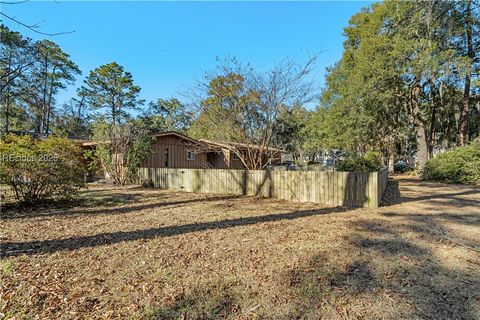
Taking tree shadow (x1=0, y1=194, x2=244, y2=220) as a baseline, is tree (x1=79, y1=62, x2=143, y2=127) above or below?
above

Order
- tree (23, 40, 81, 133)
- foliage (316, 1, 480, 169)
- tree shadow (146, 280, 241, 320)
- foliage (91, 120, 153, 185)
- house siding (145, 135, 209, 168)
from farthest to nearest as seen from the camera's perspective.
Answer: tree (23, 40, 81, 133) → house siding (145, 135, 209, 168) → foliage (316, 1, 480, 169) → foliage (91, 120, 153, 185) → tree shadow (146, 280, 241, 320)

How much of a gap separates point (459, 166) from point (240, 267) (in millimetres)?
15473

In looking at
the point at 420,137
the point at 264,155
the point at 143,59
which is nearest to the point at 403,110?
the point at 420,137

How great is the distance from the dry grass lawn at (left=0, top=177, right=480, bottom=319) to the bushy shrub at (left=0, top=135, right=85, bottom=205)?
3.78 ft

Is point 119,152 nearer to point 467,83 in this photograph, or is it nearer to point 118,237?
point 118,237

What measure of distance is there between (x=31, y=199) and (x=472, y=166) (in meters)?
18.6

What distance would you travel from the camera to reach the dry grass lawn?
2.36 meters

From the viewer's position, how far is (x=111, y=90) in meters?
29.8

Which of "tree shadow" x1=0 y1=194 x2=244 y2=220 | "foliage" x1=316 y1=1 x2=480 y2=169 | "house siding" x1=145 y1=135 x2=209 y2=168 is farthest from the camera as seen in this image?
"house siding" x1=145 y1=135 x2=209 y2=168

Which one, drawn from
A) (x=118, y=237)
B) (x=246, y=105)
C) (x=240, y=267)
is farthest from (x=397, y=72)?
(x=118, y=237)

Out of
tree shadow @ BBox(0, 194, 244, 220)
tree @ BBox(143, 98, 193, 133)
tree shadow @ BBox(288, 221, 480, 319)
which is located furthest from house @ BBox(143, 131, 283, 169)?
tree @ BBox(143, 98, 193, 133)

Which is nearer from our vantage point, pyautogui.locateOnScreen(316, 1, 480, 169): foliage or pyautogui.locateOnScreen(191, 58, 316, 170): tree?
pyautogui.locateOnScreen(191, 58, 316, 170): tree
